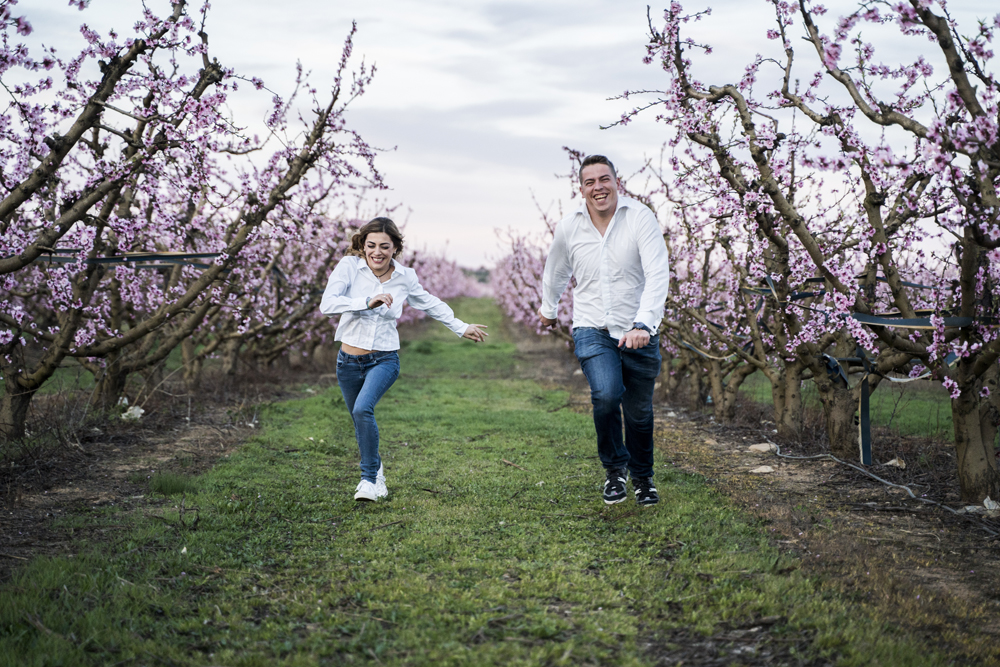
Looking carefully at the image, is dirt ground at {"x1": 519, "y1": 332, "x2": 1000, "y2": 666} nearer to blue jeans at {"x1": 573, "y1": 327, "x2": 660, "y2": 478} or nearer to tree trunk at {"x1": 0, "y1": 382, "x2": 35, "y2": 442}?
blue jeans at {"x1": 573, "y1": 327, "x2": 660, "y2": 478}

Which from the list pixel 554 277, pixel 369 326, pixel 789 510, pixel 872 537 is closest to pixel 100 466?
pixel 369 326

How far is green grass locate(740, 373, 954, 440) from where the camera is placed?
913 centimetres

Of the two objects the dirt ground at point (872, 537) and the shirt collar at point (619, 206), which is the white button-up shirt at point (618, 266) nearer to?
the shirt collar at point (619, 206)

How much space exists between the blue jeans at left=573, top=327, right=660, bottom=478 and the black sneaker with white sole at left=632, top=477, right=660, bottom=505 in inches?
1.7

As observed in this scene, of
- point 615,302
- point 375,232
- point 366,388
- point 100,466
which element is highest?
point 375,232

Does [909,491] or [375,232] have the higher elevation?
[375,232]

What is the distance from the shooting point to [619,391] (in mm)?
4859

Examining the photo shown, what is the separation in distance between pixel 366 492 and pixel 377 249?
1.69 metres

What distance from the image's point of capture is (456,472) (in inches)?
262

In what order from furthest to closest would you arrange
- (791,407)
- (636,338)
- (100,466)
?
1. (791,407)
2. (100,466)
3. (636,338)

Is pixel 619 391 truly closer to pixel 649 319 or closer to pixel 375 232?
pixel 649 319

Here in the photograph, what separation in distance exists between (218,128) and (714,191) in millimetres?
4273

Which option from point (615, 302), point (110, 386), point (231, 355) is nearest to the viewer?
point (615, 302)

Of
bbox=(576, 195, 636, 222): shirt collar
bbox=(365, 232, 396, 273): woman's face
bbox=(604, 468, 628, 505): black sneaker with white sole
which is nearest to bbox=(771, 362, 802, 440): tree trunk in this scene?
bbox=(604, 468, 628, 505): black sneaker with white sole
